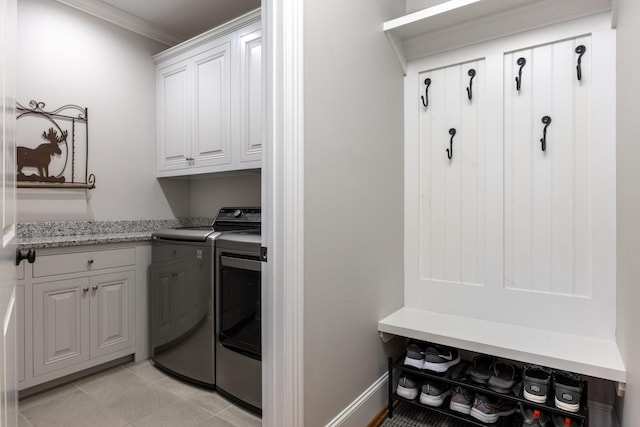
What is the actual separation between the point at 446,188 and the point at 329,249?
887mm

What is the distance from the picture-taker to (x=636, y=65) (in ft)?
3.50

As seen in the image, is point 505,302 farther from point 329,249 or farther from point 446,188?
point 329,249

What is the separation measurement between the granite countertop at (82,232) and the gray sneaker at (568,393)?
2.57 metres

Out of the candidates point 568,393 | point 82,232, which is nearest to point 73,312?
point 82,232

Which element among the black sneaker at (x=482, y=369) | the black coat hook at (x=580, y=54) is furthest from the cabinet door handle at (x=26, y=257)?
the black coat hook at (x=580, y=54)

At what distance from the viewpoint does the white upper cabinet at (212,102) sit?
2145mm

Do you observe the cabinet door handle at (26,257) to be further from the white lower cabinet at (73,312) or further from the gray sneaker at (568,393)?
the gray sneaker at (568,393)

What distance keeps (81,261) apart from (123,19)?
1.79 meters

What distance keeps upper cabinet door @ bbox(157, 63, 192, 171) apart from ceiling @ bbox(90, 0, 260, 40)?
359 mm

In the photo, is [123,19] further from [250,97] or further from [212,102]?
[250,97]

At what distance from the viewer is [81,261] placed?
7.15 feet

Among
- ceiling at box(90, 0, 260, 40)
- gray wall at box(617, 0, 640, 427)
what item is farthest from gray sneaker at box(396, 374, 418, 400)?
ceiling at box(90, 0, 260, 40)

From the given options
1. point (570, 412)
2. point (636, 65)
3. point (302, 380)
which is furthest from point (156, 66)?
point (570, 412)

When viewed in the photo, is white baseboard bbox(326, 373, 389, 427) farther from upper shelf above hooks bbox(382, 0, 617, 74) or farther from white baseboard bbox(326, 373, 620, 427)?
upper shelf above hooks bbox(382, 0, 617, 74)
